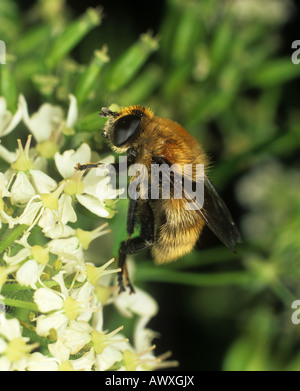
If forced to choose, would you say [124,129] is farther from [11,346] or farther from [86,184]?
[11,346]

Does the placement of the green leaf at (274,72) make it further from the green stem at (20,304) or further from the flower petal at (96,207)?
the green stem at (20,304)

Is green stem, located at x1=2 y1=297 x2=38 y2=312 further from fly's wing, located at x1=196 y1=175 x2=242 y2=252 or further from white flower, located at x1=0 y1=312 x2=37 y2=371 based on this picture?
fly's wing, located at x1=196 y1=175 x2=242 y2=252

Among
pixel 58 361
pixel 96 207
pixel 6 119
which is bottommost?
pixel 58 361

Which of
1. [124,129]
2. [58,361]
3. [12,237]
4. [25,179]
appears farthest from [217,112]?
[58,361]

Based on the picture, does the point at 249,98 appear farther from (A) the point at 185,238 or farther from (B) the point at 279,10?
(A) the point at 185,238

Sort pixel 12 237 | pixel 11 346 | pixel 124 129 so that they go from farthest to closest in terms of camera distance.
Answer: pixel 124 129, pixel 12 237, pixel 11 346

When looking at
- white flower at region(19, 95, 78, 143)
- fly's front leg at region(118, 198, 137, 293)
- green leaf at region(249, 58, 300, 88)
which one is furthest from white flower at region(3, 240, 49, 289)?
green leaf at region(249, 58, 300, 88)

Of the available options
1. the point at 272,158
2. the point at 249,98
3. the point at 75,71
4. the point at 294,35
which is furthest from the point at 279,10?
the point at 75,71

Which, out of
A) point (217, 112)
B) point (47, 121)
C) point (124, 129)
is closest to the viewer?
point (124, 129)
